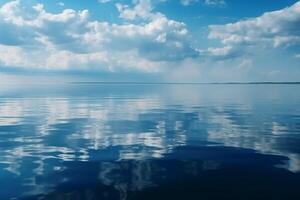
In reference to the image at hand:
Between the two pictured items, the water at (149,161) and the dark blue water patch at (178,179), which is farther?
the water at (149,161)

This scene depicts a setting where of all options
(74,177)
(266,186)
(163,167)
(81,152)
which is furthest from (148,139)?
(266,186)

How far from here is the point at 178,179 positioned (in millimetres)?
20531

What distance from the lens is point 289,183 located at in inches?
779

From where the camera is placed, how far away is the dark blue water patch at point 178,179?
1795cm

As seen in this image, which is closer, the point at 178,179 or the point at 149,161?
the point at 178,179

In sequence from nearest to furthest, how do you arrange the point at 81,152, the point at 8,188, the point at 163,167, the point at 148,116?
the point at 8,188 → the point at 163,167 → the point at 81,152 → the point at 148,116

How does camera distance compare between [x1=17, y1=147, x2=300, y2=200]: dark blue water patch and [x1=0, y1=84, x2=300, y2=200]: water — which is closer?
[x1=17, y1=147, x2=300, y2=200]: dark blue water patch

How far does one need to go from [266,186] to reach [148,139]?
16171mm

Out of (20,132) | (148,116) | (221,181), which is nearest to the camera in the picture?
(221,181)

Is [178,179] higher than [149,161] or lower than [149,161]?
lower

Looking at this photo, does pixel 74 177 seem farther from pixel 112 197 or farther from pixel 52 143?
pixel 52 143

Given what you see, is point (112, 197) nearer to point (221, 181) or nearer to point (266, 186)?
point (221, 181)

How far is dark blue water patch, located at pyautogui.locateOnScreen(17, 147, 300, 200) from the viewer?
18.0m

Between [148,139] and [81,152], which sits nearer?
[81,152]
